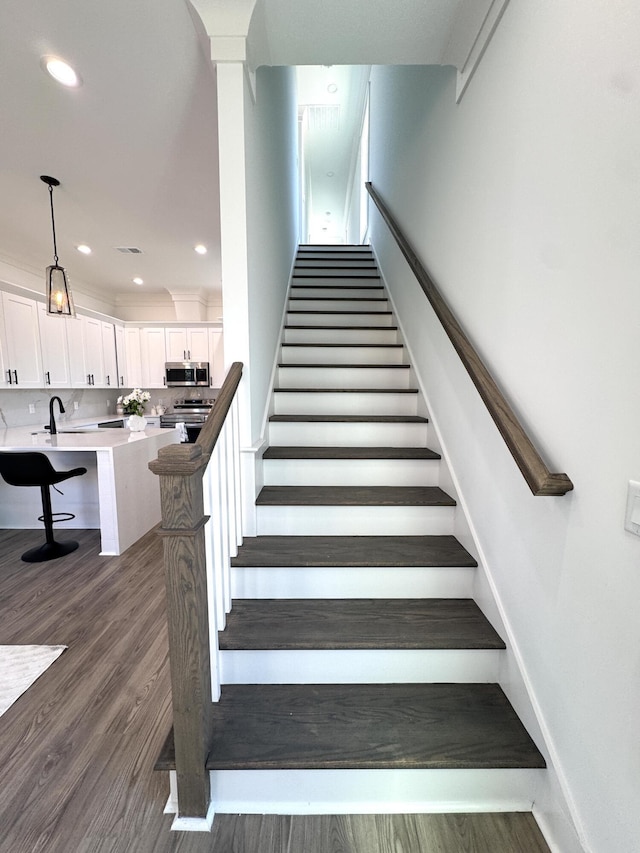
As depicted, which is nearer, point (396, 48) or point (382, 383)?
point (396, 48)

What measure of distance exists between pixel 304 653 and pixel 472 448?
3.52ft

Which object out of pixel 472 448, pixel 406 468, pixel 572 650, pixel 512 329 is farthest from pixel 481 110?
pixel 572 650

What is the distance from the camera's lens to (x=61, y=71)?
1906 mm

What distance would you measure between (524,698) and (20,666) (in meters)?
2.22

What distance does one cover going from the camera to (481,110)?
5.10ft

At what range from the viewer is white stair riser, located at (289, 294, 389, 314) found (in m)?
3.53

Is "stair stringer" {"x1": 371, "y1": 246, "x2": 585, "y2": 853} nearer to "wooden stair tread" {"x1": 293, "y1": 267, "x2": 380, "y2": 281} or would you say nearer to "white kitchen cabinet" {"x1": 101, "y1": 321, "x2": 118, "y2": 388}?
"wooden stair tread" {"x1": 293, "y1": 267, "x2": 380, "y2": 281}

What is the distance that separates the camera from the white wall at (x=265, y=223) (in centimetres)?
182

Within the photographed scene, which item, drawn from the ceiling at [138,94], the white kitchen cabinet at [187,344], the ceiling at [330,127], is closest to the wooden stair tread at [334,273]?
the ceiling at [138,94]

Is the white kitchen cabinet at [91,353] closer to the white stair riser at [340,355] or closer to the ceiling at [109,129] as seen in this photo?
the ceiling at [109,129]

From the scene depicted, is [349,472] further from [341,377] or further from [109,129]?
[109,129]

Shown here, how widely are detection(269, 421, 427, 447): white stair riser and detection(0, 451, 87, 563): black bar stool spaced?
185 centimetres

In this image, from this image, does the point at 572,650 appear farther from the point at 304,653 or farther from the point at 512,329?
the point at 512,329

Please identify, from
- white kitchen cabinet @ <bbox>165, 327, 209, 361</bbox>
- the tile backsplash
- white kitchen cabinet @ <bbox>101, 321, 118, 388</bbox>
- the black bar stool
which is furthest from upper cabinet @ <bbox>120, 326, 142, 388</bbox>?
the black bar stool
